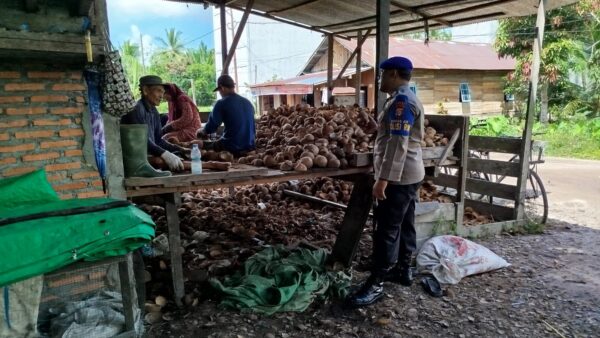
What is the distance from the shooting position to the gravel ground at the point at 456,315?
3629mm

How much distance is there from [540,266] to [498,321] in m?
1.67

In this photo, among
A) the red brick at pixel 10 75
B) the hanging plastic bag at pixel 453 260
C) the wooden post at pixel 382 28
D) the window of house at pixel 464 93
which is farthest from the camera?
the window of house at pixel 464 93

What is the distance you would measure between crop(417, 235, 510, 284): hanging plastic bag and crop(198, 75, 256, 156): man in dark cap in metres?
2.52

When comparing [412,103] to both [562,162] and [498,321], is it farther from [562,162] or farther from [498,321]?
[562,162]

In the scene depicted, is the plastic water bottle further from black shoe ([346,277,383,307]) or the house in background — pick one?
the house in background

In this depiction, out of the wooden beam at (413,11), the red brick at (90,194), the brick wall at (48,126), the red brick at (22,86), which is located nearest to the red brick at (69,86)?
the brick wall at (48,126)

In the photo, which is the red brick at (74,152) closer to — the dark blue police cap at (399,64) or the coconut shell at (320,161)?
the coconut shell at (320,161)

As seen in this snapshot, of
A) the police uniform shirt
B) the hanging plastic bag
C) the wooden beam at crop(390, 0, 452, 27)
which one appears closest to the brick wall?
the police uniform shirt

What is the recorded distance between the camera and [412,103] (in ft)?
12.8

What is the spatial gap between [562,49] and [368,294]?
1521 cm

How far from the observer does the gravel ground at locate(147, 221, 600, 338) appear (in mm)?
3629

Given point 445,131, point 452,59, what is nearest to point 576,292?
point 445,131

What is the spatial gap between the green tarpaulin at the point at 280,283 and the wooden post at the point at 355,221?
0.75 feet

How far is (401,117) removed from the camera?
149 inches
